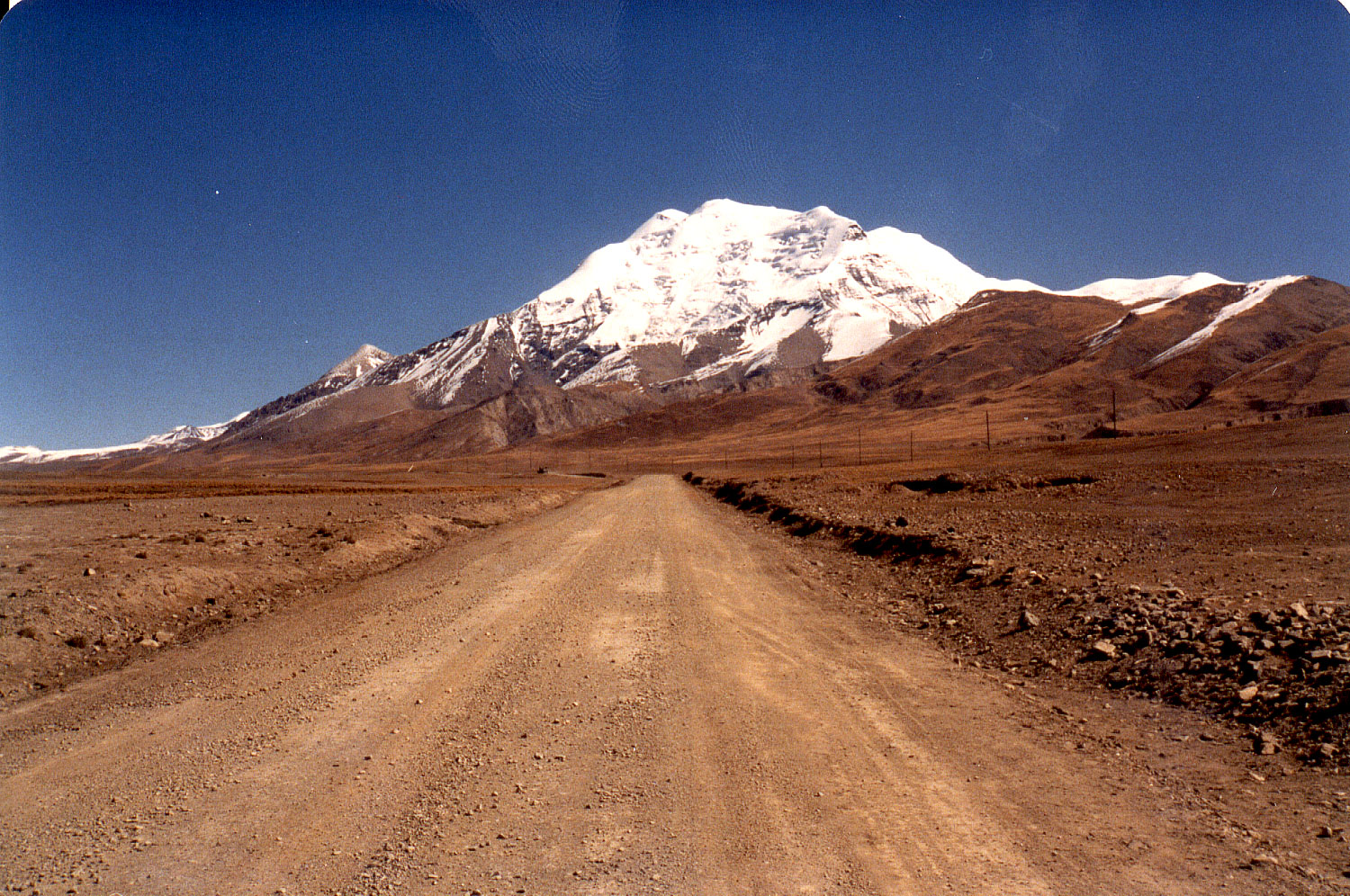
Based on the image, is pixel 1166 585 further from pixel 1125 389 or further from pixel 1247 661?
pixel 1125 389

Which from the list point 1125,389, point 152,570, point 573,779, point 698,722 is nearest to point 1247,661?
point 698,722

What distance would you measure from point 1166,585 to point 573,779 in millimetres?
8236

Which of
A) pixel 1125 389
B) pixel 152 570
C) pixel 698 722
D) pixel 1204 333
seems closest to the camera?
pixel 698 722

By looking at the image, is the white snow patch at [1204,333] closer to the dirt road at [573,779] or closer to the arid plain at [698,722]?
the arid plain at [698,722]

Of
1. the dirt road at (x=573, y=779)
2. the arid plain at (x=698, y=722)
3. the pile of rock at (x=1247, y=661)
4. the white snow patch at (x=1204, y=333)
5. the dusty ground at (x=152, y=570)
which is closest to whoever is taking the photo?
the dirt road at (x=573, y=779)

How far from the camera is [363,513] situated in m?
27.2

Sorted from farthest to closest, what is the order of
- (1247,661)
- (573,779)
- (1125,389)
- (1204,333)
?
(1204,333)
(1125,389)
(1247,661)
(573,779)

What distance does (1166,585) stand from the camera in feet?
31.7

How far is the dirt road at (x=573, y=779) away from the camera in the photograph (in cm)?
404

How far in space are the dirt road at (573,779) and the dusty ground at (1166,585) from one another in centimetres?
143

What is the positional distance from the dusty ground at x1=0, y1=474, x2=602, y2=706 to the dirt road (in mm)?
964

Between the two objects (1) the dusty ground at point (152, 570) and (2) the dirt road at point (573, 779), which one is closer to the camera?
(2) the dirt road at point (573, 779)

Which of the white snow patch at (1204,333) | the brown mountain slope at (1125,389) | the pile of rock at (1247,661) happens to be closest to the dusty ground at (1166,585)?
the pile of rock at (1247,661)

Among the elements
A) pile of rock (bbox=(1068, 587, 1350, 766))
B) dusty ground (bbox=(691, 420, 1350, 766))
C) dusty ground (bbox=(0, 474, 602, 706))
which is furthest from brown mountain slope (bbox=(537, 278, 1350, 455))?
pile of rock (bbox=(1068, 587, 1350, 766))
